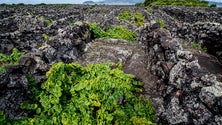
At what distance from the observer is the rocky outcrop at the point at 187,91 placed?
783 cm

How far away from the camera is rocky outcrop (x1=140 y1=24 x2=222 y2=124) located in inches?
308

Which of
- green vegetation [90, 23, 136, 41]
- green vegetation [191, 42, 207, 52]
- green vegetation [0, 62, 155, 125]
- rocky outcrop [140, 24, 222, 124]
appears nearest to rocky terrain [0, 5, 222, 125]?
rocky outcrop [140, 24, 222, 124]

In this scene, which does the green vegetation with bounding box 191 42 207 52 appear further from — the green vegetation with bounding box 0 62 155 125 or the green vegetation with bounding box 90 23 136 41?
the green vegetation with bounding box 0 62 155 125

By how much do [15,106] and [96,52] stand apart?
25.2 feet

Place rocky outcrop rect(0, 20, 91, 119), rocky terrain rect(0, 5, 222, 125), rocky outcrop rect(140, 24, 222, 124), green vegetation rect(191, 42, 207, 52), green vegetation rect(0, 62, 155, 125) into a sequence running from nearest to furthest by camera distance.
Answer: rocky outcrop rect(140, 24, 222, 124) → rocky terrain rect(0, 5, 222, 125) → rocky outcrop rect(0, 20, 91, 119) → green vegetation rect(0, 62, 155, 125) → green vegetation rect(191, 42, 207, 52)

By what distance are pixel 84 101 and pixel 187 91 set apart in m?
3.54

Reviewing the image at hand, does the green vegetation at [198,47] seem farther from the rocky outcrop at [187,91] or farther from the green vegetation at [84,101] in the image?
the green vegetation at [84,101]

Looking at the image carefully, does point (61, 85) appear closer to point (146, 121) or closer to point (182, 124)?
point (146, 121)

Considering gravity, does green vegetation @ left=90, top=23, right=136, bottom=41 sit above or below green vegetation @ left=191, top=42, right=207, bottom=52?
above

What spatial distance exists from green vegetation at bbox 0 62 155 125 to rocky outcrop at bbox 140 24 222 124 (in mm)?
919

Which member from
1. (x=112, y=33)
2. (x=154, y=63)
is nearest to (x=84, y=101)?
(x=154, y=63)

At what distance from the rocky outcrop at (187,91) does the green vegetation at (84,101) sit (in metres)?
0.92

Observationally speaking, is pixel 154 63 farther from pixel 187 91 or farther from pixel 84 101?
pixel 84 101

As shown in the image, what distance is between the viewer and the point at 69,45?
1489 cm
